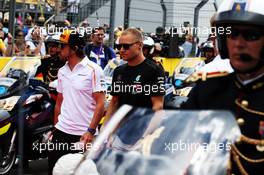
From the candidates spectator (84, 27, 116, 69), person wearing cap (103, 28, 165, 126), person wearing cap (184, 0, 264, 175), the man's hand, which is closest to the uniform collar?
person wearing cap (184, 0, 264, 175)

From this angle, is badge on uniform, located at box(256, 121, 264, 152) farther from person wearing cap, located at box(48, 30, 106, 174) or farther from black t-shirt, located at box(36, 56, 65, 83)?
black t-shirt, located at box(36, 56, 65, 83)

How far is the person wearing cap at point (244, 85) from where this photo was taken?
2.85 m

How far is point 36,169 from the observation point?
8609 mm

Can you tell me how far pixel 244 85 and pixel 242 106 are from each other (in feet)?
0.33

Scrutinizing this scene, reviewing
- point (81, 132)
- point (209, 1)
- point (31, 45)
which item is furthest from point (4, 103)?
point (209, 1)

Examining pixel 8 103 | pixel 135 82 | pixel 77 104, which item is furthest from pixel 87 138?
pixel 8 103

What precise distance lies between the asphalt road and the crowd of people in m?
1.08

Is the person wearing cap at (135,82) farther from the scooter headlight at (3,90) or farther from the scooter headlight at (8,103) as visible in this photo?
the scooter headlight at (3,90)

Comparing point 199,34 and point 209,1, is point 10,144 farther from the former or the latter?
point 199,34

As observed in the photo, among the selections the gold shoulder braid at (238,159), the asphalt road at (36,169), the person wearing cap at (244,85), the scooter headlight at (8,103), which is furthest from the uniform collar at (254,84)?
the asphalt road at (36,169)

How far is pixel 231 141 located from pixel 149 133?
0.93ft

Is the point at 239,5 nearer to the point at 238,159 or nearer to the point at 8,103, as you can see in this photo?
the point at 238,159

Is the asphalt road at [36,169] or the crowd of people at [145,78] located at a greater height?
the crowd of people at [145,78]

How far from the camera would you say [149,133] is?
8.04 ft
